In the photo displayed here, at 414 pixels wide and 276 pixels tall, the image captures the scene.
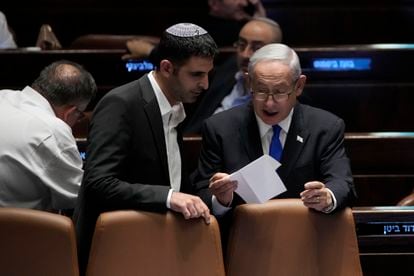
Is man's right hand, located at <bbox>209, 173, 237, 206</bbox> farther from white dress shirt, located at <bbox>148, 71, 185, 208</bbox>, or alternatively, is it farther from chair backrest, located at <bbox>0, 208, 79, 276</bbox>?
chair backrest, located at <bbox>0, 208, 79, 276</bbox>

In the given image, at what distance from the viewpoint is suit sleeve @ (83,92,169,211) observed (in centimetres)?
119

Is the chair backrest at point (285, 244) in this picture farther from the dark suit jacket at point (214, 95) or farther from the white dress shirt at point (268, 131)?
the dark suit jacket at point (214, 95)

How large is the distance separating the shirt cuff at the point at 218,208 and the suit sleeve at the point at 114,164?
4.5 inches

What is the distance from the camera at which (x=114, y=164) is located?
1201mm

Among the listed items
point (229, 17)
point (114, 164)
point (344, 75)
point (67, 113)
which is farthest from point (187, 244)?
point (229, 17)

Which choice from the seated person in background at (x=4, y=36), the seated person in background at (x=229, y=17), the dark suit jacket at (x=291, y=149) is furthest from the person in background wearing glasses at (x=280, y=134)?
the seated person in background at (x=4, y=36)

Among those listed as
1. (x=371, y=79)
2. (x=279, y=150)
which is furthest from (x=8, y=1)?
(x=279, y=150)

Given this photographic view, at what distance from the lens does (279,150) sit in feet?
4.42

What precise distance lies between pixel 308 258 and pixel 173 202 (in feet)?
0.71

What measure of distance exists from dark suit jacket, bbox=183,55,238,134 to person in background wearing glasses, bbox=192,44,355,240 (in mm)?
642

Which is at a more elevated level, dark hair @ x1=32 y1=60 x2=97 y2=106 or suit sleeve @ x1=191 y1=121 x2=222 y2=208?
dark hair @ x1=32 y1=60 x2=97 y2=106

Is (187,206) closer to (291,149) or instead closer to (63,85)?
(291,149)

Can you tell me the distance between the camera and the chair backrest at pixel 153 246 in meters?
1.18

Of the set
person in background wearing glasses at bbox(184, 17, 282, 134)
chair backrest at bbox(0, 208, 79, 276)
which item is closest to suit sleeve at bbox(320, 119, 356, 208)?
chair backrest at bbox(0, 208, 79, 276)
